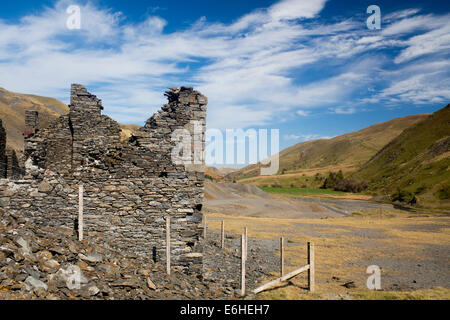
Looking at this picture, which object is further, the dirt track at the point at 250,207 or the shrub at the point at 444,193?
the shrub at the point at 444,193

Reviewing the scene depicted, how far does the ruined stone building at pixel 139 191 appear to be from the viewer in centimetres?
926

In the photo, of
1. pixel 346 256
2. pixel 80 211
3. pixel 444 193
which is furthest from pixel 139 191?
pixel 444 193

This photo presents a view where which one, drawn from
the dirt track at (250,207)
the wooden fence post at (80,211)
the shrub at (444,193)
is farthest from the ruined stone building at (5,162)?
the shrub at (444,193)

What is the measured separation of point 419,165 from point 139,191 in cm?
9736

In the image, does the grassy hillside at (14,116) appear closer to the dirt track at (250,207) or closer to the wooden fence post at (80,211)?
the dirt track at (250,207)

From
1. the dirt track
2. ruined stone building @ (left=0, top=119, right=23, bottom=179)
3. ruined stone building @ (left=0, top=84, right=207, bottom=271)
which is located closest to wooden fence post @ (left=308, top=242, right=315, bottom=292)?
ruined stone building @ (left=0, top=84, right=207, bottom=271)

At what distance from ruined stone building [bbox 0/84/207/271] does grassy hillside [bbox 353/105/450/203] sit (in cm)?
6530

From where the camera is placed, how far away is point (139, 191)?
33.4 ft

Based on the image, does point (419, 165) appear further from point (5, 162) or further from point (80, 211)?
point (80, 211)

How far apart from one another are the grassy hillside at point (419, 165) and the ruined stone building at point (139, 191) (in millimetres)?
65300

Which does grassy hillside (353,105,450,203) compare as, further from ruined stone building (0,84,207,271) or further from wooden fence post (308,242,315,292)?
ruined stone building (0,84,207,271)

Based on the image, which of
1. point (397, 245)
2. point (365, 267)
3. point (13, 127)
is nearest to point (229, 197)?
point (397, 245)

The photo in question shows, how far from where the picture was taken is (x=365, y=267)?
16703 millimetres

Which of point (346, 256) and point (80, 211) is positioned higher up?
point (80, 211)
